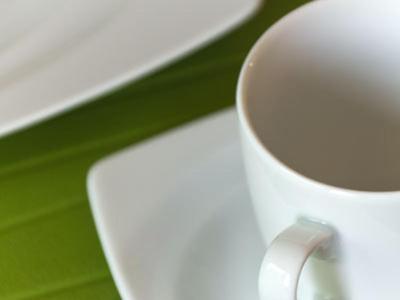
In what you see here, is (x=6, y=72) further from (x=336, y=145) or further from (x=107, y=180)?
(x=336, y=145)

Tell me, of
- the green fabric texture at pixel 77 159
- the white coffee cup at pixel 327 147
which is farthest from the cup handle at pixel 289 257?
the green fabric texture at pixel 77 159

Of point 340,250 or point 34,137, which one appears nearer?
point 340,250

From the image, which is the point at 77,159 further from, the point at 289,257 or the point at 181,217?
the point at 289,257

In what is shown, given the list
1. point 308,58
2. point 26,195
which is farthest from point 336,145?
point 26,195

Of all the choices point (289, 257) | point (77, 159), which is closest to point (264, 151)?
point (289, 257)

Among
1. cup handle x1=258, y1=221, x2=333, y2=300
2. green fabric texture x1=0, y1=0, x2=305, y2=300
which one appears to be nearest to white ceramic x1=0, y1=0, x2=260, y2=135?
green fabric texture x1=0, y1=0, x2=305, y2=300

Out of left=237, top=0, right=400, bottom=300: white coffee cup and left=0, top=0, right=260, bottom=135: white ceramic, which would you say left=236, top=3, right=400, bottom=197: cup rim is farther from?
left=0, top=0, right=260, bottom=135: white ceramic

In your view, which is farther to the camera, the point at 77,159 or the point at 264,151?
the point at 77,159
